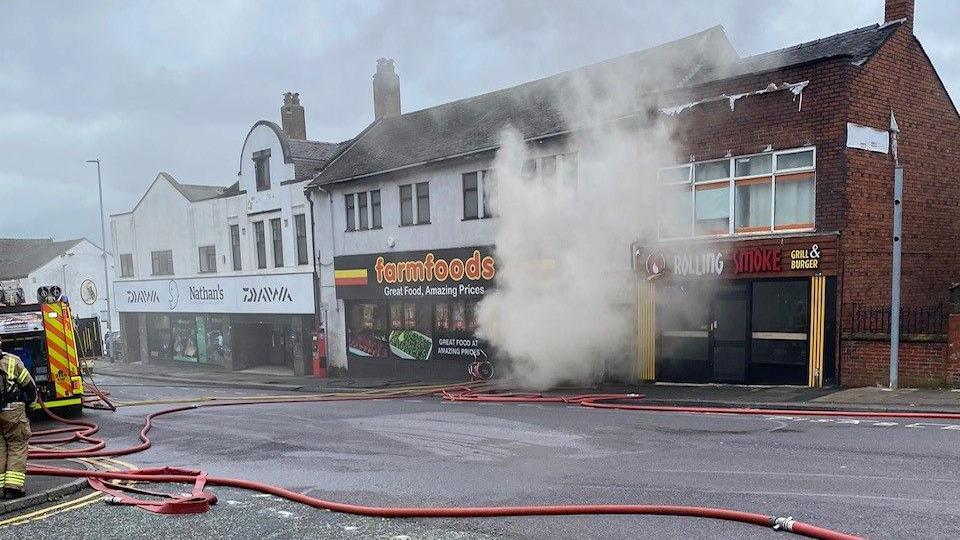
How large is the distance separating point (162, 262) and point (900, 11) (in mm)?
25756

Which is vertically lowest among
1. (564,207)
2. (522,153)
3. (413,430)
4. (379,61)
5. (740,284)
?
(413,430)

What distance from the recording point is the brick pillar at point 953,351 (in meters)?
9.63

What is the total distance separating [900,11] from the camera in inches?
479

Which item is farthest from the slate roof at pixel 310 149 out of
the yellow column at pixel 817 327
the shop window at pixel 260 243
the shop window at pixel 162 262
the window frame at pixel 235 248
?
the yellow column at pixel 817 327

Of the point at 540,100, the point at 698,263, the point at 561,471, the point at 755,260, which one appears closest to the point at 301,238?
Answer: the point at 540,100

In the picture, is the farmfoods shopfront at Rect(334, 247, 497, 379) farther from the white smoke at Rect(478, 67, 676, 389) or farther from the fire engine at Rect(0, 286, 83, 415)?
the fire engine at Rect(0, 286, 83, 415)

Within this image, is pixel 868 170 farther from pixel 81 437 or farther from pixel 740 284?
pixel 81 437

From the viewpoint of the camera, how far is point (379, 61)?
2302 cm

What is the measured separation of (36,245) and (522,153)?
154 ft

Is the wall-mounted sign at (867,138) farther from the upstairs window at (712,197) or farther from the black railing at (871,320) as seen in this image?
the black railing at (871,320)

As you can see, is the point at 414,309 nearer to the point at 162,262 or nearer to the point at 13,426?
the point at 13,426

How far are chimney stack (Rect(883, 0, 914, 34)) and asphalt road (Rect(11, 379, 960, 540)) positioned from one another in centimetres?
762

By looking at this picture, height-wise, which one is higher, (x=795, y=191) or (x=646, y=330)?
(x=795, y=191)

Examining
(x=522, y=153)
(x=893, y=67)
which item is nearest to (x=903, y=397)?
(x=893, y=67)
